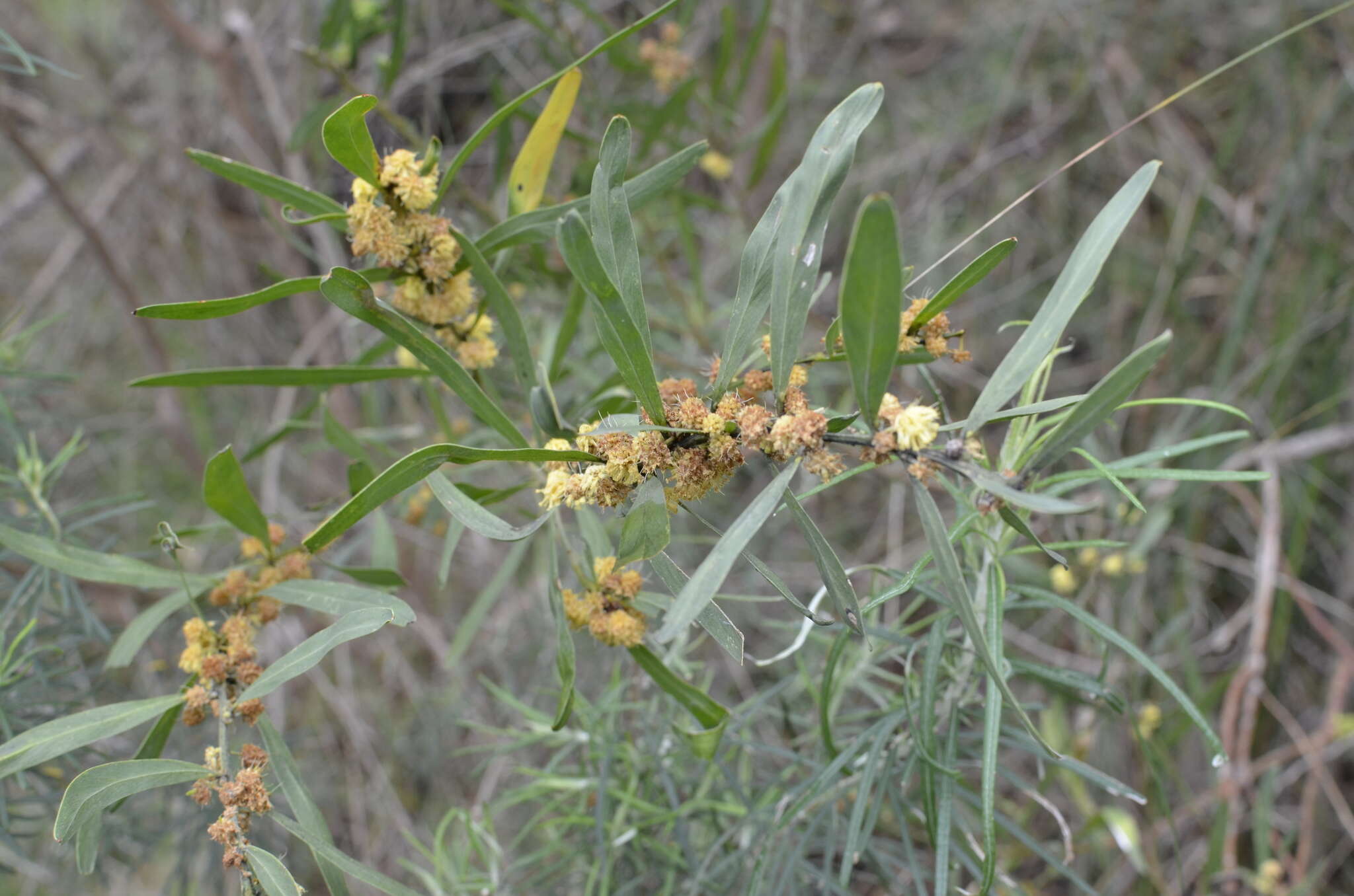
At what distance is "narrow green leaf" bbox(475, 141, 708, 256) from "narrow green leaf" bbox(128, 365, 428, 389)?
139mm

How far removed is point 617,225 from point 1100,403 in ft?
1.09

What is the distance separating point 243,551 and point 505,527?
0.41 meters

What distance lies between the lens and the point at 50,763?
36.2 inches

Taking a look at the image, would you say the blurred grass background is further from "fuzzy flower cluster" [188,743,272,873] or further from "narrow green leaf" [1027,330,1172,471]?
"narrow green leaf" [1027,330,1172,471]

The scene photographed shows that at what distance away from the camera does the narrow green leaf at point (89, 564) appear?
0.74m

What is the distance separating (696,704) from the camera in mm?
722

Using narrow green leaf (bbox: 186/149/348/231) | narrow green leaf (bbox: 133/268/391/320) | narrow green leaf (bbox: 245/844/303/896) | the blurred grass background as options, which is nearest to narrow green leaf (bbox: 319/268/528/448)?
narrow green leaf (bbox: 133/268/391/320)

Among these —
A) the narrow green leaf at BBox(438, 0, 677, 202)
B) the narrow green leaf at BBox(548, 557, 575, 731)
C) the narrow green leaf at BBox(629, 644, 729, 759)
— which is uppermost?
the narrow green leaf at BBox(438, 0, 677, 202)

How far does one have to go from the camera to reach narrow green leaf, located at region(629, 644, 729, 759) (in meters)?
0.72

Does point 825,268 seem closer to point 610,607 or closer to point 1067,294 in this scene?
point 610,607

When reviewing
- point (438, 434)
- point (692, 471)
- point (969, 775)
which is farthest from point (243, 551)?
point (969, 775)

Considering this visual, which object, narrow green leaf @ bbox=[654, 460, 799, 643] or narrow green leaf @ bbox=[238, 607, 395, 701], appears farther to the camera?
narrow green leaf @ bbox=[238, 607, 395, 701]

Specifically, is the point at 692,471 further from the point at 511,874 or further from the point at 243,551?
the point at 511,874

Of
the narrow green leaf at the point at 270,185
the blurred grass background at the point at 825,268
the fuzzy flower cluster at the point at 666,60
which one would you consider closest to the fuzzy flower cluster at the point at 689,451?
the narrow green leaf at the point at 270,185
